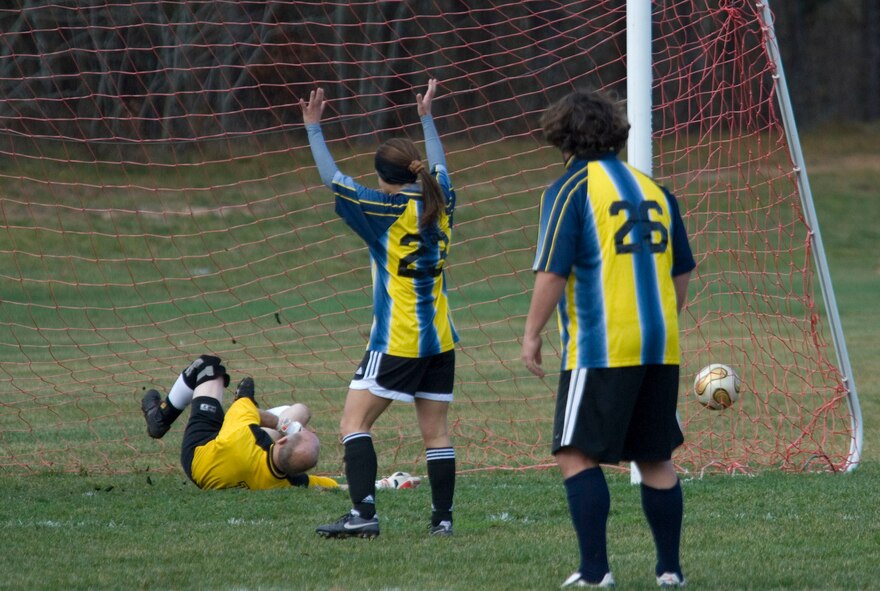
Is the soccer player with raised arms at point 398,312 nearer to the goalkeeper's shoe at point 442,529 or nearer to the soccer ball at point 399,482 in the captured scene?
the goalkeeper's shoe at point 442,529

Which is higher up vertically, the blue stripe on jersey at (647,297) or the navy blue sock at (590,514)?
the blue stripe on jersey at (647,297)

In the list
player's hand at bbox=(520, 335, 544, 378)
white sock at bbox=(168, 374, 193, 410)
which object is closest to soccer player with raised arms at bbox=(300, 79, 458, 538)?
player's hand at bbox=(520, 335, 544, 378)

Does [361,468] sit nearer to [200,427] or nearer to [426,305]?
[426,305]

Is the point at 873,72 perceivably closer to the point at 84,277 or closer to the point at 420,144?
the point at 420,144

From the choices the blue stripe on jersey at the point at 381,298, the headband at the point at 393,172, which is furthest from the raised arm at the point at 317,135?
the blue stripe on jersey at the point at 381,298

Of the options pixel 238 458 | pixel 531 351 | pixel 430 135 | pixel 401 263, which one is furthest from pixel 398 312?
pixel 238 458

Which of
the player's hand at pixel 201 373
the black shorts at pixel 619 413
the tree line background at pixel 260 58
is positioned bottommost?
the black shorts at pixel 619 413

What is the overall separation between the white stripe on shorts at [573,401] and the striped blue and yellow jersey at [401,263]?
4.10ft

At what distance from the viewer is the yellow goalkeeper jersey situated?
605 cm

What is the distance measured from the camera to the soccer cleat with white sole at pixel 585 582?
12.8 ft

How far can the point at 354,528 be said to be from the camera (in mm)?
4973

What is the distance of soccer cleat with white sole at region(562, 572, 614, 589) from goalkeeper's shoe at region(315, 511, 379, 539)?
1.25 metres

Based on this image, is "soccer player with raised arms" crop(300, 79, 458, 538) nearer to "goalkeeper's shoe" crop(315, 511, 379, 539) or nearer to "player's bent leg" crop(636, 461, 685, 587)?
"goalkeeper's shoe" crop(315, 511, 379, 539)

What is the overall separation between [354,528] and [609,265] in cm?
185
